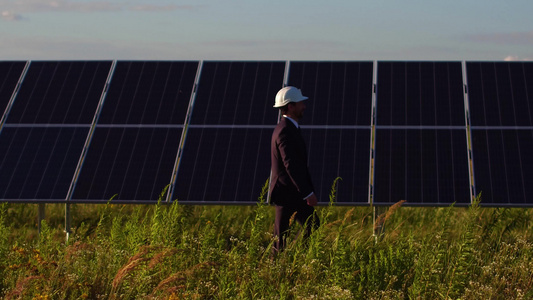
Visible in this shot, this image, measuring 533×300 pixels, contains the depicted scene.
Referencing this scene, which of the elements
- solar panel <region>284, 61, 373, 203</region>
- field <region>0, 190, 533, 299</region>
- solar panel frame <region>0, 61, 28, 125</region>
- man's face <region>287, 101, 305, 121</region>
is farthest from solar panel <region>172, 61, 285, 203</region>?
solar panel frame <region>0, 61, 28, 125</region>

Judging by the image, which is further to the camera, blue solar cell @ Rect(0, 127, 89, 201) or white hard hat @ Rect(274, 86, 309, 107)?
blue solar cell @ Rect(0, 127, 89, 201)

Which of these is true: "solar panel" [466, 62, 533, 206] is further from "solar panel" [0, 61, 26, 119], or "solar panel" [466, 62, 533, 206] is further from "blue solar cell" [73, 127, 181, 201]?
"solar panel" [0, 61, 26, 119]

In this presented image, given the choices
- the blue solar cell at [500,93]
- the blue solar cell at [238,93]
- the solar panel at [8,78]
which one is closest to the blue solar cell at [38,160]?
the solar panel at [8,78]

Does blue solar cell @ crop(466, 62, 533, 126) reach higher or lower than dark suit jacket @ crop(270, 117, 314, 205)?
higher

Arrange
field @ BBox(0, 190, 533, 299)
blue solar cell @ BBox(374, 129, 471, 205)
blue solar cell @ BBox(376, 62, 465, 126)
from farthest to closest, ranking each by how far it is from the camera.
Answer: blue solar cell @ BBox(376, 62, 465, 126)
blue solar cell @ BBox(374, 129, 471, 205)
field @ BBox(0, 190, 533, 299)

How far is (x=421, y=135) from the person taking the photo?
39.1ft

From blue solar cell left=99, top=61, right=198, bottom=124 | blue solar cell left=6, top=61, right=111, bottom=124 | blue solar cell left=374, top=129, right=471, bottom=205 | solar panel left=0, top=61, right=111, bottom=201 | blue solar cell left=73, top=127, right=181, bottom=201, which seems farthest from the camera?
blue solar cell left=6, top=61, right=111, bottom=124

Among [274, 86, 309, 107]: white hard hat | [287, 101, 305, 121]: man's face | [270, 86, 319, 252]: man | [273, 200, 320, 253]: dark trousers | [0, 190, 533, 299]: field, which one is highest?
[274, 86, 309, 107]: white hard hat

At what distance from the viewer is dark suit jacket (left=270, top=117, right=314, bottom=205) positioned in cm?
868

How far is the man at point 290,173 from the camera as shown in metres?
8.69

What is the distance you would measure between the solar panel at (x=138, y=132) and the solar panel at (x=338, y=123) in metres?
2.05

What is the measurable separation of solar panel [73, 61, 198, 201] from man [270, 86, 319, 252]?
303 cm

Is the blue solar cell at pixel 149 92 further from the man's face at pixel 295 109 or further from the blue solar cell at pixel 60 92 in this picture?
the man's face at pixel 295 109

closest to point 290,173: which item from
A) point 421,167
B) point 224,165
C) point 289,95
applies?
point 289,95
